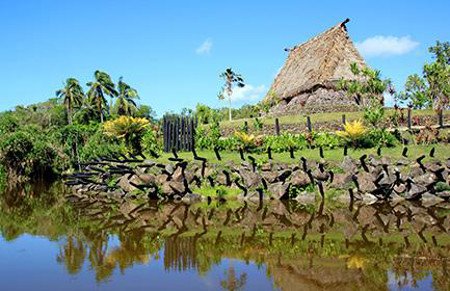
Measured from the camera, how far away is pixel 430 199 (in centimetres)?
1858

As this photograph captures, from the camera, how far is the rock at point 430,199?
18203 mm

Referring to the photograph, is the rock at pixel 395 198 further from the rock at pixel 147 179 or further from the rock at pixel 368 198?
the rock at pixel 147 179

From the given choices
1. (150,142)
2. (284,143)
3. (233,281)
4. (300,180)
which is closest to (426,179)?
(300,180)

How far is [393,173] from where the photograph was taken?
19734mm

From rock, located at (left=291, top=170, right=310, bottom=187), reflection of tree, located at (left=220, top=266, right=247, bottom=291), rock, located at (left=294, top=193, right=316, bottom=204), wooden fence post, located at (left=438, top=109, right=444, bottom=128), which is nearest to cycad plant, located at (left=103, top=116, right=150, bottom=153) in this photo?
rock, located at (left=291, top=170, right=310, bottom=187)

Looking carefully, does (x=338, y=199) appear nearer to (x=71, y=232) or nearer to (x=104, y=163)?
(x=71, y=232)

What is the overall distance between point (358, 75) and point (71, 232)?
25.2 meters

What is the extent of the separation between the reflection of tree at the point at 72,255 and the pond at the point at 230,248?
0.02m

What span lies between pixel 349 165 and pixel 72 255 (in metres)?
12.4

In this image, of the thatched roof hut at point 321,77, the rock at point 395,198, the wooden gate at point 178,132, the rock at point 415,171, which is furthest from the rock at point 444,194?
the thatched roof hut at point 321,77

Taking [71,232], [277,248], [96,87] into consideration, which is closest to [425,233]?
[277,248]

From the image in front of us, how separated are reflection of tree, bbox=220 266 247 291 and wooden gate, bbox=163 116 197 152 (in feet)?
54.2

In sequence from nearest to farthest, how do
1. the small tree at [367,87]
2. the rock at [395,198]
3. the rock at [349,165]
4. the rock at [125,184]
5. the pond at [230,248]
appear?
the pond at [230,248]
the rock at [395,198]
the rock at [349,165]
the rock at [125,184]
the small tree at [367,87]

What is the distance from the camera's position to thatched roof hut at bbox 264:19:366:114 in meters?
34.7
